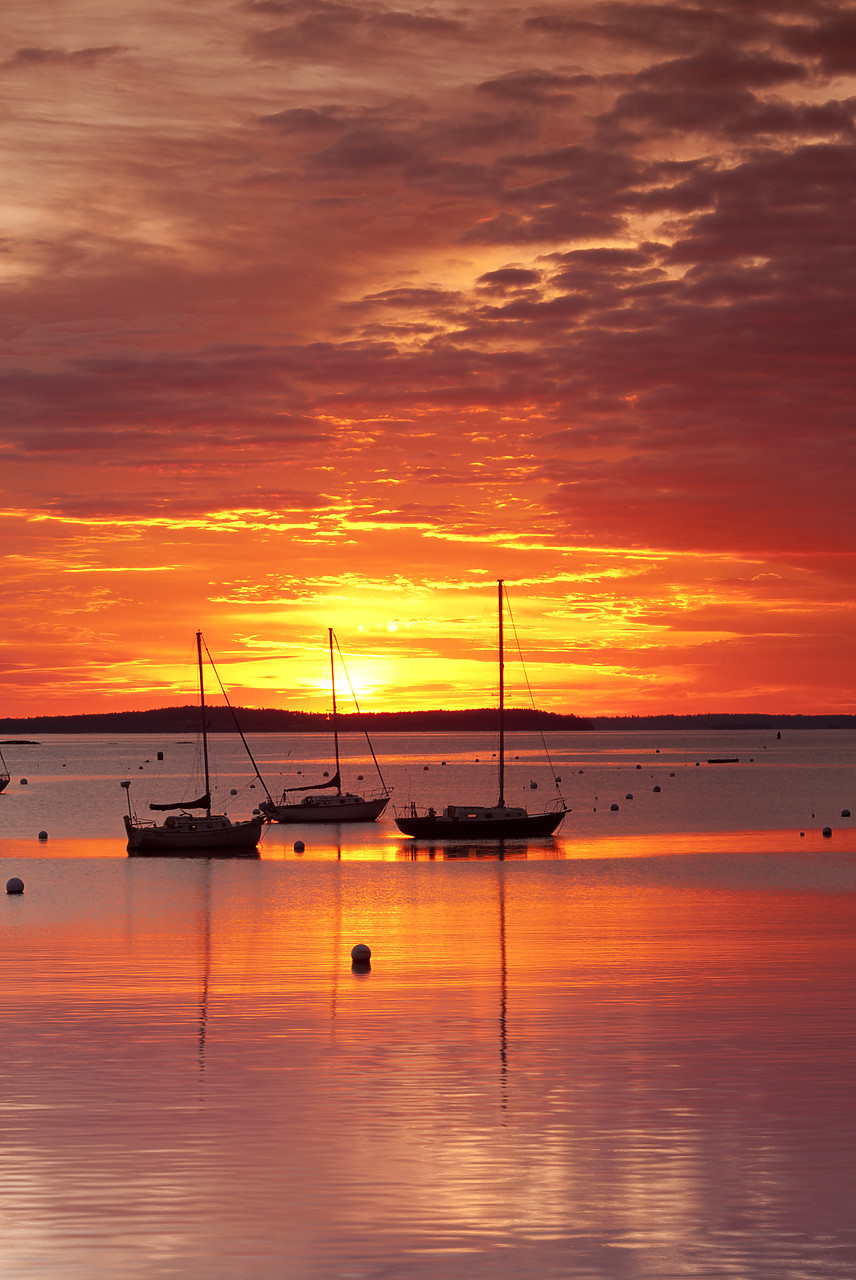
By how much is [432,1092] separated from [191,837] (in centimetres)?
6196

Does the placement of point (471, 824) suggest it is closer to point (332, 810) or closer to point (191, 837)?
point (191, 837)

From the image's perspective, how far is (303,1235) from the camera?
1580cm

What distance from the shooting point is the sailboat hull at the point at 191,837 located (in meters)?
83.0

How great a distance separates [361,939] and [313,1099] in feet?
72.2

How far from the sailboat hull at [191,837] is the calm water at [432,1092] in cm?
2974

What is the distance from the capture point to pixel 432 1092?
2270 centimetres

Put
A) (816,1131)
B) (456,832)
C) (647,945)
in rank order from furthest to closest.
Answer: (456,832), (647,945), (816,1131)

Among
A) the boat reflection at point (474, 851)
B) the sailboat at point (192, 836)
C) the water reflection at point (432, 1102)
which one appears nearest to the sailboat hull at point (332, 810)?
the boat reflection at point (474, 851)

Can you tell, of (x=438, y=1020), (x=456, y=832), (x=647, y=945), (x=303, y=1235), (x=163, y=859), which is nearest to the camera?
(x=303, y=1235)

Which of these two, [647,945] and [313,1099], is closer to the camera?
[313,1099]

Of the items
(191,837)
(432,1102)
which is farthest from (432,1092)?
(191,837)

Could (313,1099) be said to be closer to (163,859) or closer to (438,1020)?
(438,1020)

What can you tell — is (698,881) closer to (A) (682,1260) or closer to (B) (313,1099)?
(B) (313,1099)

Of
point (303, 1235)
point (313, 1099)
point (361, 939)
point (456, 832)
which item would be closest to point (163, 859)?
point (456, 832)
